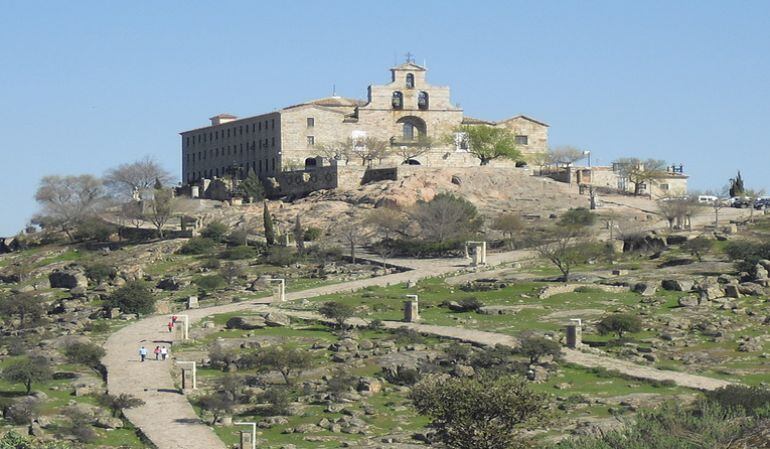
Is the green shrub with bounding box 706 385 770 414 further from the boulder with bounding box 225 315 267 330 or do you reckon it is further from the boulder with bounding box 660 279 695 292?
the boulder with bounding box 225 315 267 330

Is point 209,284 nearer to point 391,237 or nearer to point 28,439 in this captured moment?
point 391,237

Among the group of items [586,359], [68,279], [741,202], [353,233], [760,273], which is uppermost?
[741,202]

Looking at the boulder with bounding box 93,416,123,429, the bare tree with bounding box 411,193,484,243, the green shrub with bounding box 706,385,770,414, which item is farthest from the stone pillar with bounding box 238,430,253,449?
the bare tree with bounding box 411,193,484,243

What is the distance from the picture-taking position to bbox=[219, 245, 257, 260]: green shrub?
97750mm

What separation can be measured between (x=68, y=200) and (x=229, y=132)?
575 inches

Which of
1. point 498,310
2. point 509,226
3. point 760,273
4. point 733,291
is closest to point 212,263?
point 509,226

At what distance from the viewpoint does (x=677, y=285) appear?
7694 cm

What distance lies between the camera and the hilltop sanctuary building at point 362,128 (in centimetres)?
11938

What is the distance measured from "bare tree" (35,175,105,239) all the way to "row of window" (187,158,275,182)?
963cm

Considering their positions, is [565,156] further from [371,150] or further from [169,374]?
[169,374]

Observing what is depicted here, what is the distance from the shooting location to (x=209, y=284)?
3467 inches

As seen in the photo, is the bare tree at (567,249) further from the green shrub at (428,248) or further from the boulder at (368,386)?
the boulder at (368,386)

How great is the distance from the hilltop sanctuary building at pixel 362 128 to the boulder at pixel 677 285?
1661 inches

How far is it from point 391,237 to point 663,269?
21482 millimetres
